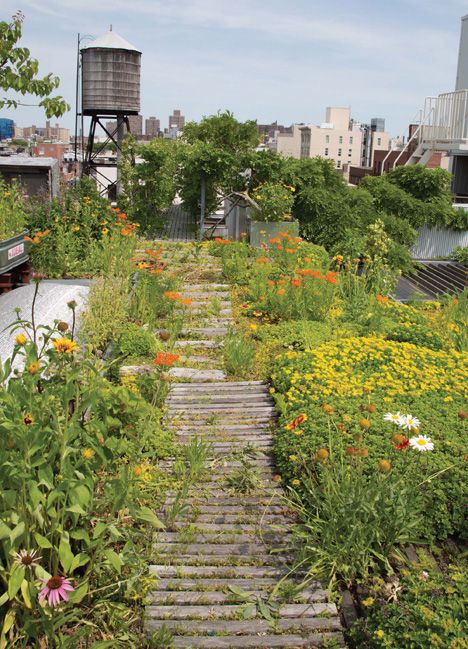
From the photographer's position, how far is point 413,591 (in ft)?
11.6

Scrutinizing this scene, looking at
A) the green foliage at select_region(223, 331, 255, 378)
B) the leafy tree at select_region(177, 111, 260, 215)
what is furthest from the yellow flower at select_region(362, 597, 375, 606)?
the leafy tree at select_region(177, 111, 260, 215)

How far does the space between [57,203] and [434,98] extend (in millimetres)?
14780

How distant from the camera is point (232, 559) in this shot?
13.6ft

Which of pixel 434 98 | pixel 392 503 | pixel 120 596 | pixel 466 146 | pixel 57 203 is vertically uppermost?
A: pixel 434 98

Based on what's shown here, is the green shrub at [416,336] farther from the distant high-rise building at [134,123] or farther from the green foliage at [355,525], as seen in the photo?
the distant high-rise building at [134,123]

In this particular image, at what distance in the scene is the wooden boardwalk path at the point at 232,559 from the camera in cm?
361

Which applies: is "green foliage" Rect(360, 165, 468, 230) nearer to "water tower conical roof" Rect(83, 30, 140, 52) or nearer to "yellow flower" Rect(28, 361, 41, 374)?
"water tower conical roof" Rect(83, 30, 140, 52)

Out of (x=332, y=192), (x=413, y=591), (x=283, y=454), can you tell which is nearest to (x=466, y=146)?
(x=332, y=192)

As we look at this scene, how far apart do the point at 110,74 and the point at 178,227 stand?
286 inches

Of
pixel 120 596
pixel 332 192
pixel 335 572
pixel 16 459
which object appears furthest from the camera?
pixel 332 192

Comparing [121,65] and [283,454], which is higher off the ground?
[121,65]

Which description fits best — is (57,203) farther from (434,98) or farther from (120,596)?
(434,98)

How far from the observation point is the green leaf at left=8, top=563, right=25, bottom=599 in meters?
3.08

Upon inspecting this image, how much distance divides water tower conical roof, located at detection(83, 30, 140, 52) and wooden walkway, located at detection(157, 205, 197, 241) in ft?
19.6
